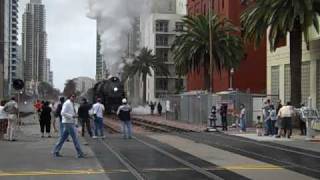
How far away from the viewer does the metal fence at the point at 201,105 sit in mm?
44156

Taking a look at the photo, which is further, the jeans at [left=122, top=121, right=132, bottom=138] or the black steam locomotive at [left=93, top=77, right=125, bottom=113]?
the black steam locomotive at [left=93, top=77, right=125, bottom=113]

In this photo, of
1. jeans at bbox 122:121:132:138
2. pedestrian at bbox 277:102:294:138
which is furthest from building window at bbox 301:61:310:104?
jeans at bbox 122:121:132:138

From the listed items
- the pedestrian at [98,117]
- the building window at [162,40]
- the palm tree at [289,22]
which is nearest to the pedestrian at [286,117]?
the palm tree at [289,22]

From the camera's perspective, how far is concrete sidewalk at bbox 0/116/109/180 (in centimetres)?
1441

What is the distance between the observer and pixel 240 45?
63312mm

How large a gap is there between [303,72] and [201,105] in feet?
35.4

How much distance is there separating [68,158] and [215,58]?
4452 centimetres

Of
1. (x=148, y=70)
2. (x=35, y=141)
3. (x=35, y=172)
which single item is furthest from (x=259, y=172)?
(x=148, y=70)

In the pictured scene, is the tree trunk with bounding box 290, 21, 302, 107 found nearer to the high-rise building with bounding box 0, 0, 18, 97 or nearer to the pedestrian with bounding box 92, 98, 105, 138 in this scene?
the pedestrian with bounding box 92, 98, 105, 138

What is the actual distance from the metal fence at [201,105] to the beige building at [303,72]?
9.44 ft

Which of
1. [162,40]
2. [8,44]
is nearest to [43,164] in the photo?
[162,40]

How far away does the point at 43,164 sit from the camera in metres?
16.9

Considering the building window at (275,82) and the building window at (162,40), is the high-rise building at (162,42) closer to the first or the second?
the building window at (162,40)

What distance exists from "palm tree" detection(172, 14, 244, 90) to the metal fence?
143 inches
